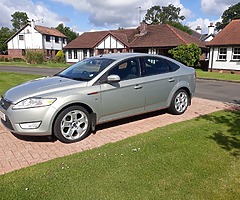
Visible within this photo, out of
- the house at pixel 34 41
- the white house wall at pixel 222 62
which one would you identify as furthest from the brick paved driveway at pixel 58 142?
the house at pixel 34 41

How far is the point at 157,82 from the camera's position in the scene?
18.4ft

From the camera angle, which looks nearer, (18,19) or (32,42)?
(32,42)

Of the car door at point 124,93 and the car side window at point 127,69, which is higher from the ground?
the car side window at point 127,69

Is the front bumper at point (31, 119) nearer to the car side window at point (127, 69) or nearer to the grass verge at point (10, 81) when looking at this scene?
the car side window at point (127, 69)

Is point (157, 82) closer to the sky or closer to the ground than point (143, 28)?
closer to the ground

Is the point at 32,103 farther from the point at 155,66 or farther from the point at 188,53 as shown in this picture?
the point at 188,53

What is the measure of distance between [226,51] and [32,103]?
23177mm

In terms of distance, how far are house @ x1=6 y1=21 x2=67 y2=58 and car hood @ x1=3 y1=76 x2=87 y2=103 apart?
43220 mm

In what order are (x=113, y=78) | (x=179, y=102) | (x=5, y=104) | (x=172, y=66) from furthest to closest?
(x=179, y=102)
(x=172, y=66)
(x=113, y=78)
(x=5, y=104)

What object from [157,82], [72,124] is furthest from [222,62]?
[72,124]

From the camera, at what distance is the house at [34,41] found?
4647cm

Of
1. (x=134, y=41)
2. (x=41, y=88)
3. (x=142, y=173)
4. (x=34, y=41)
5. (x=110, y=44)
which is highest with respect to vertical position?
(x=34, y=41)

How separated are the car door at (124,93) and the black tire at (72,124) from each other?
40cm

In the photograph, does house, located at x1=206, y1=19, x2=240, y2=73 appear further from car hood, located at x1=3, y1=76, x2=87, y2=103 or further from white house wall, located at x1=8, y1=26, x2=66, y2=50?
white house wall, located at x1=8, y1=26, x2=66, y2=50
